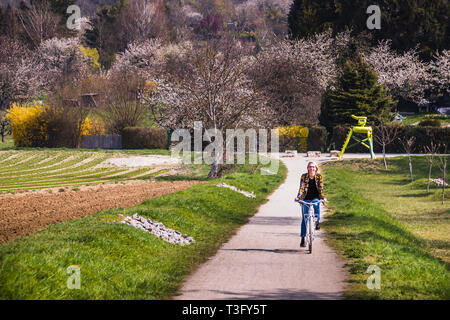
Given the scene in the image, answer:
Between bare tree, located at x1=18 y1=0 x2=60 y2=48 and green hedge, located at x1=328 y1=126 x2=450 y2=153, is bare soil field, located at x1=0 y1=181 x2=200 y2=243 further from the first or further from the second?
bare tree, located at x1=18 y1=0 x2=60 y2=48

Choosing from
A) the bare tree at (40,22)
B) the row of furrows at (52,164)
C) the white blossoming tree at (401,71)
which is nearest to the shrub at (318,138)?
the white blossoming tree at (401,71)

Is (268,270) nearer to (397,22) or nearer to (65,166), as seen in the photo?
(65,166)

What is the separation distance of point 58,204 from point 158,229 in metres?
10.1

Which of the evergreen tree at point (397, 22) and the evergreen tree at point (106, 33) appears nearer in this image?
the evergreen tree at point (397, 22)

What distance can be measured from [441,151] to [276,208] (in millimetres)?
31994

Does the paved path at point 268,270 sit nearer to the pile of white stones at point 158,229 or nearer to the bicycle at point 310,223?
the bicycle at point 310,223

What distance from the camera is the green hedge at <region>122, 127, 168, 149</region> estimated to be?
56.6 metres

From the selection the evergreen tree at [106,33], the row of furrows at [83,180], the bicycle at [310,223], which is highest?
the evergreen tree at [106,33]

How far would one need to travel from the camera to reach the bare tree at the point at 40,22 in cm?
9681

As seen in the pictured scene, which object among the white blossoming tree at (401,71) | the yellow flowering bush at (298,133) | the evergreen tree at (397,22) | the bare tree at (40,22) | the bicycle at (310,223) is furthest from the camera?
the bare tree at (40,22)

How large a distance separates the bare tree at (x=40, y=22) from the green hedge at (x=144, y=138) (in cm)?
4563

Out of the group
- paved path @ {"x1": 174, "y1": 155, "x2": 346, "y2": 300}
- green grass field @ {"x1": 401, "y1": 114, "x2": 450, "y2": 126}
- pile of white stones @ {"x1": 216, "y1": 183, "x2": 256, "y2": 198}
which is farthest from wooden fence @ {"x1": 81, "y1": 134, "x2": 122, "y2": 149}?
paved path @ {"x1": 174, "y1": 155, "x2": 346, "y2": 300}

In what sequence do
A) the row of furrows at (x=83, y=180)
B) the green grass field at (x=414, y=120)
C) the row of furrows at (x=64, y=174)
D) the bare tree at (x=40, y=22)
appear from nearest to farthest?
the row of furrows at (x=83, y=180) < the row of furrows at (x=64, y=174) < the green grass field at (x=414, y=120) < the bare tree at (x=40, y=22)

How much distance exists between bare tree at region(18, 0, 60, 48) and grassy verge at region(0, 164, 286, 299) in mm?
84423
